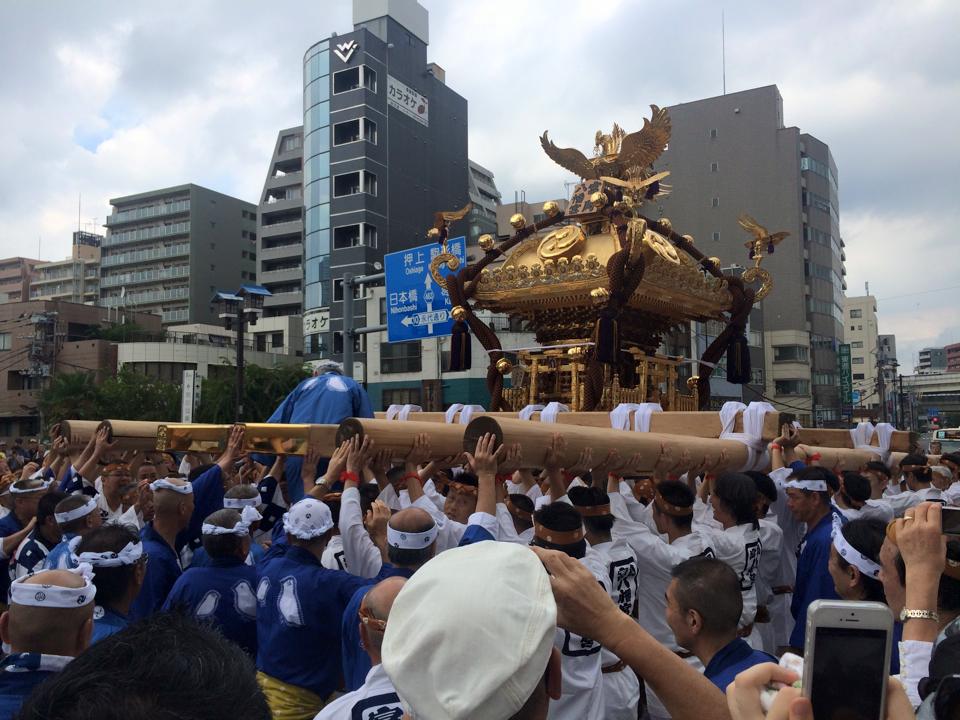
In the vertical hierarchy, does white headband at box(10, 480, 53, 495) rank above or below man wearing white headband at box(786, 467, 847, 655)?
above

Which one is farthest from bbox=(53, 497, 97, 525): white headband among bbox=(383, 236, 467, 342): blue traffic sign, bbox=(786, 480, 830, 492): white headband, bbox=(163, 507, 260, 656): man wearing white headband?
bbox=(383, 236, 467, 342): blue traffic sign

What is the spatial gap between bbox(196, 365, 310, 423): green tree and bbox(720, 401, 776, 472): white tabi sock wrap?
69.8 feet

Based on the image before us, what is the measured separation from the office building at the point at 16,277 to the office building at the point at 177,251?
1570 cm

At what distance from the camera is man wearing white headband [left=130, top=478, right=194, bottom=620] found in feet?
10.9

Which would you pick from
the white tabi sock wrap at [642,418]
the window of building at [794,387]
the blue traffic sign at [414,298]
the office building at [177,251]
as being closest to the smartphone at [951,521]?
the white tabi sock wrap at [642,418]

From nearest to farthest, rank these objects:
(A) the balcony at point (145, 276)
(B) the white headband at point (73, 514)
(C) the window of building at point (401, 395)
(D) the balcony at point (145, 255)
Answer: (B) the white headband at point (73, 514)
(C) the window of building at point (401, 395)
(D) the balcony at point (145, 255)
(A) the balcony at point (145, 276)

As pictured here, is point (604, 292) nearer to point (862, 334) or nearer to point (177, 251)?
point (177, 251)

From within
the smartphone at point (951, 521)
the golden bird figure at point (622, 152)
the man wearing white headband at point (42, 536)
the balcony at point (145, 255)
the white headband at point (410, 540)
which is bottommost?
the man wearing white headband at point (42, 536)

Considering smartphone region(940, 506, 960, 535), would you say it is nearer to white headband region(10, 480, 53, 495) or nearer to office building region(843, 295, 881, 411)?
white headband region(10, 480, 53, 495)

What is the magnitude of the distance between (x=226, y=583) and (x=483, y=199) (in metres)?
47.8

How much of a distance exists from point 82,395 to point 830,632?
2928cm

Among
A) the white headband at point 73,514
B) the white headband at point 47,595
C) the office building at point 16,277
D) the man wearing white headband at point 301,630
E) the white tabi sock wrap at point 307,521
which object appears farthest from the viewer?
the office building at point 16,277

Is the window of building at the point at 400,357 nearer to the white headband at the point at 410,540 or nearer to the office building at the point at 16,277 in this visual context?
the white headband at the point at 410,540

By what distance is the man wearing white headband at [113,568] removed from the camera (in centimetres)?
244
